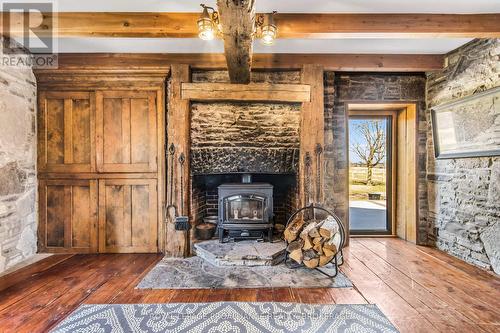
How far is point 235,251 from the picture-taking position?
292 cm

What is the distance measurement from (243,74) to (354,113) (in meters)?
2.14

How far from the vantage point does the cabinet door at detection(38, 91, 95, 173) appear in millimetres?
3295

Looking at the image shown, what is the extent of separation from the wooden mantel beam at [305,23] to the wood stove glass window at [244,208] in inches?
73.9

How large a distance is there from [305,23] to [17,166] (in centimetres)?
358

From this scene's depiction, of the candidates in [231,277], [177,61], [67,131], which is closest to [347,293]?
[231,277]

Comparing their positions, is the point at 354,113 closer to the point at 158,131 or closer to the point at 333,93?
the point at 333,93

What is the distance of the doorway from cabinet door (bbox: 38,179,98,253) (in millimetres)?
3767

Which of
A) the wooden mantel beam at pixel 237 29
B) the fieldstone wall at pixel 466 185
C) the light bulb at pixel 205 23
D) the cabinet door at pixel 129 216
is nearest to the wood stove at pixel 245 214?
the cabinet door at pixel 129 216

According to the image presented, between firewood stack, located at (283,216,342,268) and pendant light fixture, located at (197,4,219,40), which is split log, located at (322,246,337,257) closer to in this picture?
firewood stack, located at (283,216,342,268)

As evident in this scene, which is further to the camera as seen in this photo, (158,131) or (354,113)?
(354,113)

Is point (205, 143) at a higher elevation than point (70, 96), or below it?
below

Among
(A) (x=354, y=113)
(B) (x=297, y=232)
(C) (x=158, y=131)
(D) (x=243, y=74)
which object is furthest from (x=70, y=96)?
(A) (x=354, y=113)

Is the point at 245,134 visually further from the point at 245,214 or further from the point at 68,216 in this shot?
the point at 68,216

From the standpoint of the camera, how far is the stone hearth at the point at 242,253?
9.17 ft
